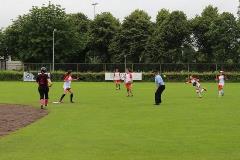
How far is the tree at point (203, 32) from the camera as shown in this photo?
86419 millimetres

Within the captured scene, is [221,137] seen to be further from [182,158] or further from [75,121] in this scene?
[75,121]

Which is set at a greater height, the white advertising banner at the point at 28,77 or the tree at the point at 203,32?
the tree at the point at 203,32

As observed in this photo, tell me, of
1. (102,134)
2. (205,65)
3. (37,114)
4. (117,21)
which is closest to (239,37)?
(205,65)

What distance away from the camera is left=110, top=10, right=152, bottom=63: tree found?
3561 inches

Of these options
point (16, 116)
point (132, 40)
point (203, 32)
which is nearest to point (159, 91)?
point (16, 116)

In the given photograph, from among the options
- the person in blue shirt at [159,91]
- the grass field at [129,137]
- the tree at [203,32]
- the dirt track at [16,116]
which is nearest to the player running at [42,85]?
the dirt track at [16,116]

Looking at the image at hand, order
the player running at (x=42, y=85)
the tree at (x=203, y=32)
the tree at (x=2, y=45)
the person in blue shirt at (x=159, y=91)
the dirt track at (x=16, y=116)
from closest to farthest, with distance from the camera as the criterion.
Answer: the dirt track at (x=16, y=116), the player running at (x=42, y=85), the person in blue shirt at (x=159, y=91), the tree at (x=203, y=32), the tree at (x=2, y=45)

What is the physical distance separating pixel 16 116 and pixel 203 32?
222 ft

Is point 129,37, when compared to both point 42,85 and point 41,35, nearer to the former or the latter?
point 41,35

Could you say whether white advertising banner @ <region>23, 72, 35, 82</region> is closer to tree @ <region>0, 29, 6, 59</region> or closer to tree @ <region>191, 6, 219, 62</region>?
tree @ <region>0, 29, 6, 59</region>

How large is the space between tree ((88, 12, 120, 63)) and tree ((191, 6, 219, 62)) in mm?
14037

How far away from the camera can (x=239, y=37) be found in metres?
82.9

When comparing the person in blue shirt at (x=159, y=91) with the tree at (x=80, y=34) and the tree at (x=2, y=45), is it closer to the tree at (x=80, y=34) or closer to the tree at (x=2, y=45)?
the tree at (x=80, y=34)

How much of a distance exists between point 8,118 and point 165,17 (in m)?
69.1
